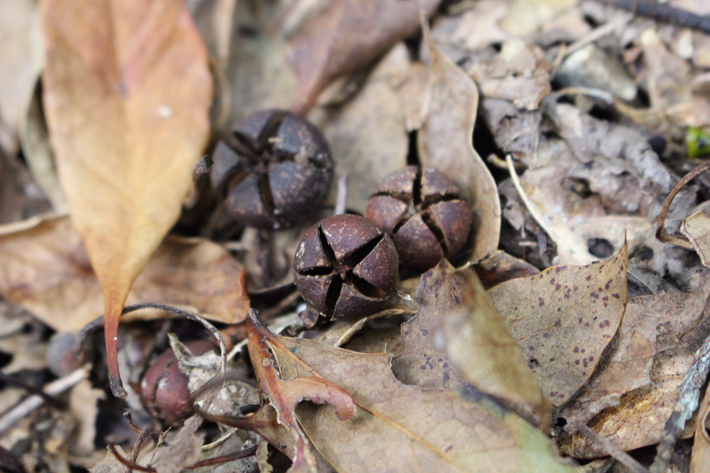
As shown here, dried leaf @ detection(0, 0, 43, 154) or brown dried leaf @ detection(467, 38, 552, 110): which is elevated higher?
dried leaf @ detection(0, 0, 43, 154)

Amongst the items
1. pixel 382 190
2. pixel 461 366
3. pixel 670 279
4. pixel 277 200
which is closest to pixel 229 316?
pixel 277 200

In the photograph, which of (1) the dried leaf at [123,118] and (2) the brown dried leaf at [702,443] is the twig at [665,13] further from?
(1) the dried leaf at [123,118]

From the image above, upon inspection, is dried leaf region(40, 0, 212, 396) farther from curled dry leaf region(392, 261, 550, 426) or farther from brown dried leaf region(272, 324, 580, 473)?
curled dry leaf region(392, 261, 550, 426)

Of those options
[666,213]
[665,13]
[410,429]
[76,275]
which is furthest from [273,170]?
[665,13]

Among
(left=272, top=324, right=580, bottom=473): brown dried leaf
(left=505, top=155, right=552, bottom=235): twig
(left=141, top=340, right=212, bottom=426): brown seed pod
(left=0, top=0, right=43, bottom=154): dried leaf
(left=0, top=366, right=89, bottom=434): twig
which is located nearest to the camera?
(left=272, top=324, right=580, bottom=473): brown dried leaf

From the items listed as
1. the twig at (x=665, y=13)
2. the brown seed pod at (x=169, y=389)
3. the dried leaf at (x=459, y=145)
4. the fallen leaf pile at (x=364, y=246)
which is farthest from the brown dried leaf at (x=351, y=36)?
the brown seed pod at (x=169, y=389)

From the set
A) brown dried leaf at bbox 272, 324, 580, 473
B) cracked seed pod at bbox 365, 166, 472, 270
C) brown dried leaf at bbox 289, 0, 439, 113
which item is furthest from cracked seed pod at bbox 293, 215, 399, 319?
brown dried leaf at bbox 289, 0, 439, 113
